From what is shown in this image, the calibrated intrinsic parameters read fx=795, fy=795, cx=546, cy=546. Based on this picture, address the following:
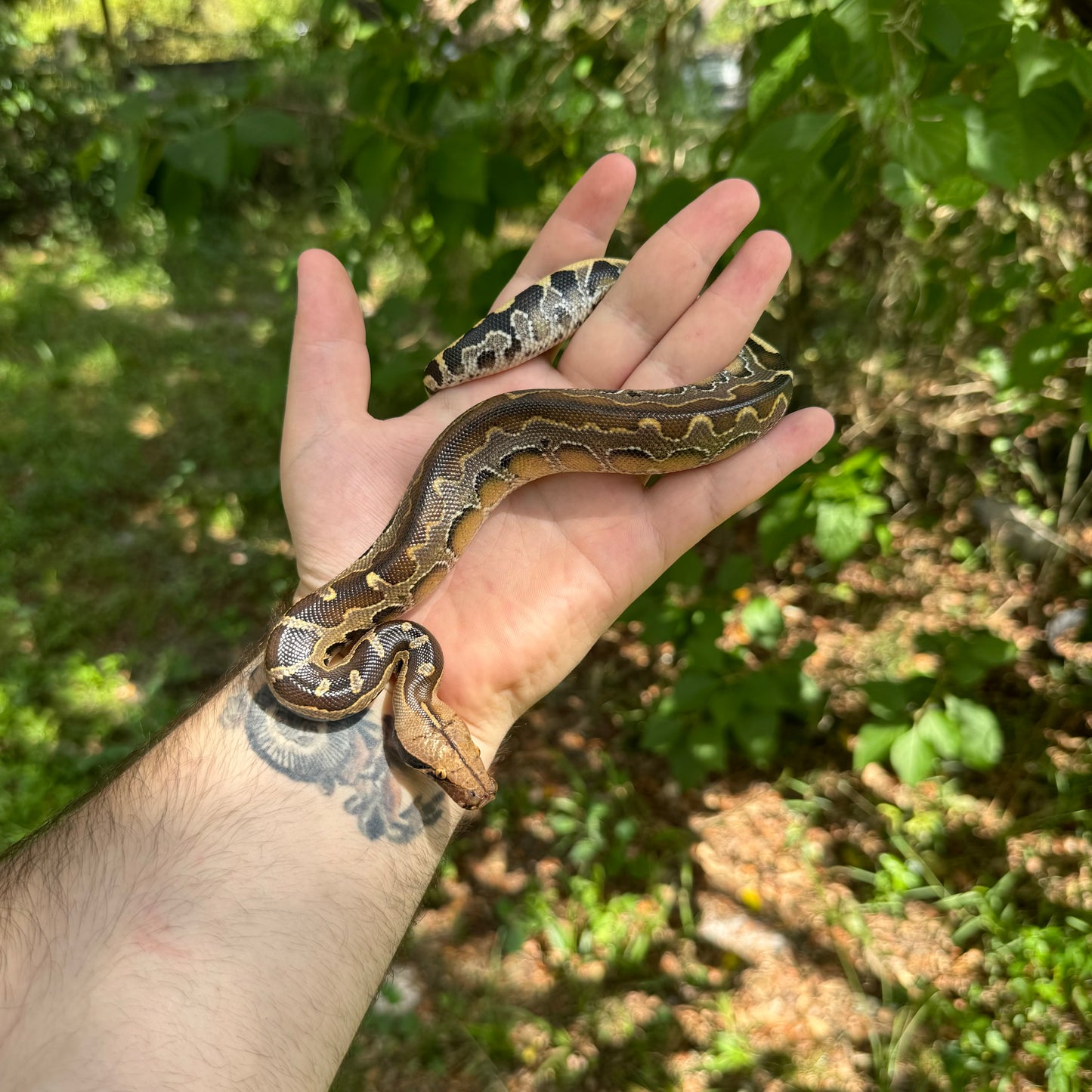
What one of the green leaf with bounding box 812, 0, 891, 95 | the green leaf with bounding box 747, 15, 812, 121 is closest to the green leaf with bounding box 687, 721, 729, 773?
the green leaf with bounding box 747, 15, 812, 121

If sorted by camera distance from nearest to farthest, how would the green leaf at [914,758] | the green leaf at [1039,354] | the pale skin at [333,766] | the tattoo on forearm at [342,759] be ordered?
the pale skin at [333,766], the green leaf at [1039,354], the tattoo on forearm at [342,759], the green leaf at [914,758]

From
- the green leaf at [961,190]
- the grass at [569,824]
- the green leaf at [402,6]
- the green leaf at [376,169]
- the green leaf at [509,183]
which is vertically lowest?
the grass at [569,824]

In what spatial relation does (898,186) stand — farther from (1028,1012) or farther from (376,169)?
(1028,1012)

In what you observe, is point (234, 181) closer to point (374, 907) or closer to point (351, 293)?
point (351, 293)

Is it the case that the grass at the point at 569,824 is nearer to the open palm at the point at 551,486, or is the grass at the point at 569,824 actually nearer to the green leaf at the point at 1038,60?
the open palm at the point at 551,486

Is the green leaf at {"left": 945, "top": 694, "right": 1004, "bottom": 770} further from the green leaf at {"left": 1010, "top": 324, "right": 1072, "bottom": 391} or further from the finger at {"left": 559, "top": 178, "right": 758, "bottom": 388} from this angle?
the finger at {"left": 559, "top": 178, "right": 758, "bottom": 388}

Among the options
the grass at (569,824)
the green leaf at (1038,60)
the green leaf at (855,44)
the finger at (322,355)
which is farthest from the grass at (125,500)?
the green leaf at (1038,60)
